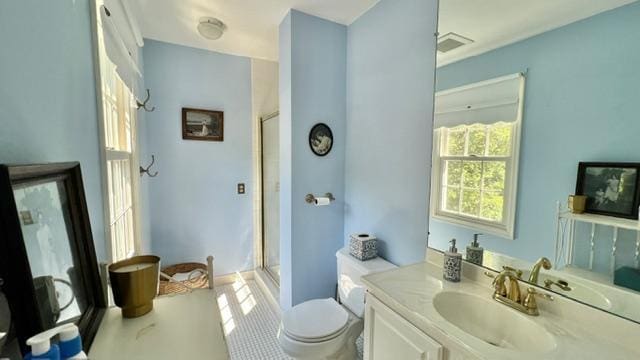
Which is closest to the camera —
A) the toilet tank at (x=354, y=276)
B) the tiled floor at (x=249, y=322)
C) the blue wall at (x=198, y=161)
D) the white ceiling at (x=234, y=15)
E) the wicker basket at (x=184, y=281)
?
the toilet tank at (x=354, y=276)

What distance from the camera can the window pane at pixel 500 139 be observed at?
114cm

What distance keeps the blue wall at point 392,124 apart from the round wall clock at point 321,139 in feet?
0.55

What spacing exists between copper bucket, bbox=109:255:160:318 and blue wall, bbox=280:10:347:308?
3.70 ft

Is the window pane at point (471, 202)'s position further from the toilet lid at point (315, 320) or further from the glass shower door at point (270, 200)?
the glass shower door at point (270, 200)

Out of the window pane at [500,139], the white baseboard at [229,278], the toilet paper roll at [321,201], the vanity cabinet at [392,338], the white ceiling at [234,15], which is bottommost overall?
the white baseboard at [229,278]

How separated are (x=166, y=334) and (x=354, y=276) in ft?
3.75

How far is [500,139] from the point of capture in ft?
3.84

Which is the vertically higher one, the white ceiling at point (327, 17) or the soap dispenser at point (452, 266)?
the white ceiling at point (327, 17)

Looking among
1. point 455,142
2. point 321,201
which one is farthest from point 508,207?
point 321,201

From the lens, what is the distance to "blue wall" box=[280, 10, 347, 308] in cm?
192

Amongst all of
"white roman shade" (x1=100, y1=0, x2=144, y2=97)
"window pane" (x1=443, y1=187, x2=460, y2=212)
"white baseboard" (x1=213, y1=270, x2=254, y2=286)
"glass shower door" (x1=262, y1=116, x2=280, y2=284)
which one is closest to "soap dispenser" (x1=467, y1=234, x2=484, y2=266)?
"window pane" (x1=443, y1=187, x2=460, y2=212)

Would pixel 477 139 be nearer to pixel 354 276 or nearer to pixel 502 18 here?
pixel 502 18

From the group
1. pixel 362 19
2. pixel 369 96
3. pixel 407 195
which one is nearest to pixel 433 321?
pixel 407 195

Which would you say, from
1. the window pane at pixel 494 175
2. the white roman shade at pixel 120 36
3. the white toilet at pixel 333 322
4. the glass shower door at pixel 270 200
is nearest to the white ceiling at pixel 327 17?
the white roman shade at pixel 120 36
